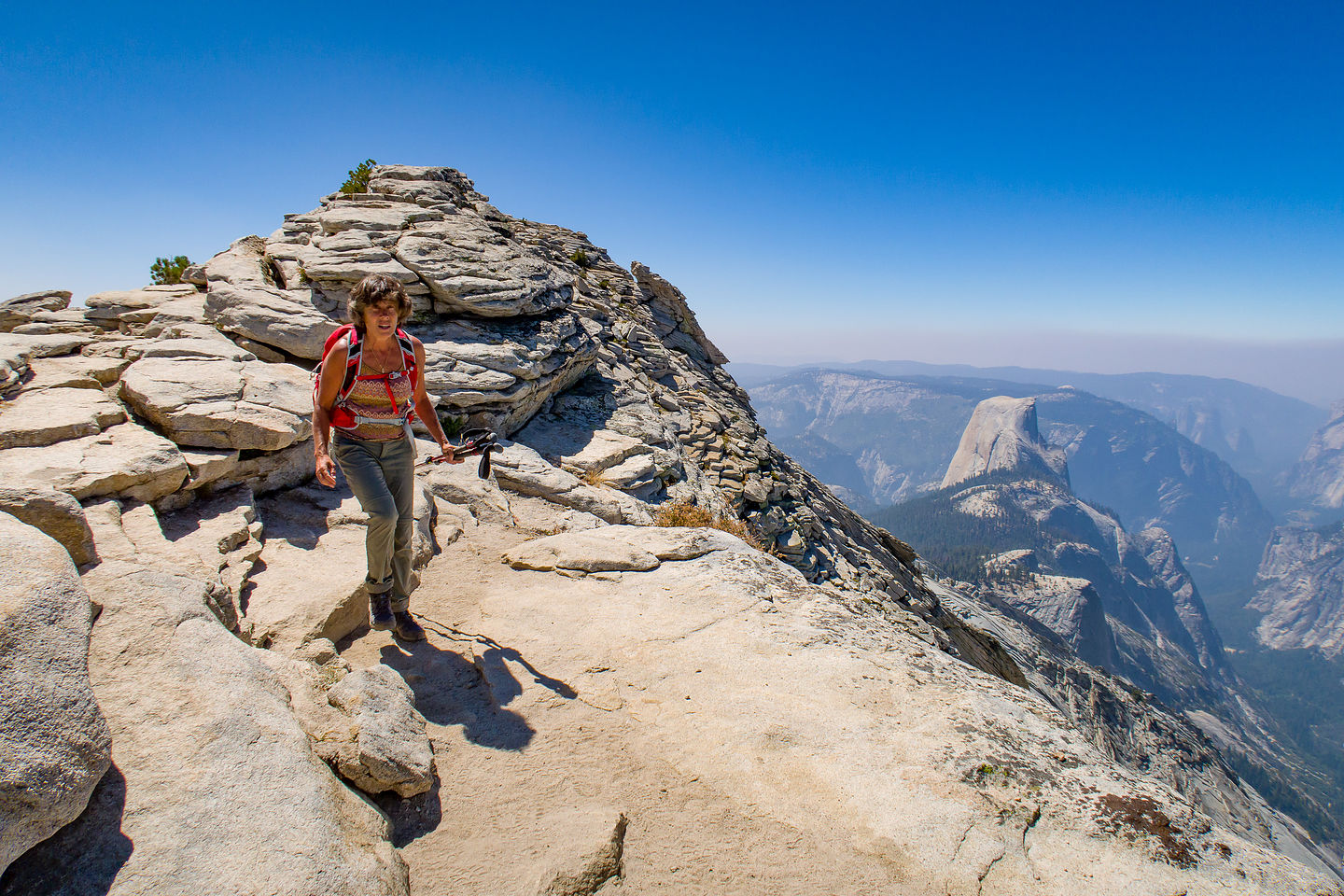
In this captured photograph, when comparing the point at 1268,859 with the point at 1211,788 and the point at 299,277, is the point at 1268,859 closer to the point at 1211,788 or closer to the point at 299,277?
the point at 299,277

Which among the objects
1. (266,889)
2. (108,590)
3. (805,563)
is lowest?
(805,563)

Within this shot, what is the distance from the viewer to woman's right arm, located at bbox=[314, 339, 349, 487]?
6.27 meters

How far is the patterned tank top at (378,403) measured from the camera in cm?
647

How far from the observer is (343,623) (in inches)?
282

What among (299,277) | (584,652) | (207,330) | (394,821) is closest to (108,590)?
(394,821)

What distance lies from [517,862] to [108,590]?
4272 millimetres

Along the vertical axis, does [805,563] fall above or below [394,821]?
below

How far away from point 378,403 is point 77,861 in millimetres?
4437

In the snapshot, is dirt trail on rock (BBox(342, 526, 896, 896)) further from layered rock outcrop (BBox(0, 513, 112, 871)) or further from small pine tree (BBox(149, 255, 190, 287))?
small pine tree (BBox(149, 255, 190, 287))

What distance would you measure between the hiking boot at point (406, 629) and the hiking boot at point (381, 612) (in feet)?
0.22

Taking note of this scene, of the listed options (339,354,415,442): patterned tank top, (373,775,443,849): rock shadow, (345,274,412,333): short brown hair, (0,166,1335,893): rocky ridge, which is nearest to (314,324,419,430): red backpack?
(339,354,415,442): patterned tank top

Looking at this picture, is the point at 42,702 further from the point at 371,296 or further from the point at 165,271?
the point at 165,271

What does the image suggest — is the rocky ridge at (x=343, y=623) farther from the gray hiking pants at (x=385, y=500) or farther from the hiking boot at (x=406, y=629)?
the gray hiking pants at (x=385, y=500)

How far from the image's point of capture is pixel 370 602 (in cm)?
721
